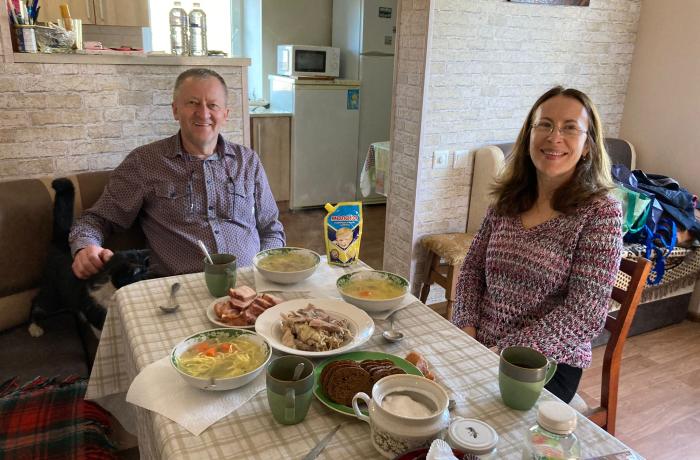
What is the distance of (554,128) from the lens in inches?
58.6

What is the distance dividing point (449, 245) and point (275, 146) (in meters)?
2.38

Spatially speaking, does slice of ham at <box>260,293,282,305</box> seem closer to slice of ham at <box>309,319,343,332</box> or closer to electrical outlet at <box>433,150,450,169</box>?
slice of ham at <box>309,319,343,332</box>

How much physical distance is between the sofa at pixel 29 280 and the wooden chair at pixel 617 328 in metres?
1.61

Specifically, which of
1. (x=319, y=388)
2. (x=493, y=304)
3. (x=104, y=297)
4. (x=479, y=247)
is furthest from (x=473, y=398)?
(x=104, y=297)

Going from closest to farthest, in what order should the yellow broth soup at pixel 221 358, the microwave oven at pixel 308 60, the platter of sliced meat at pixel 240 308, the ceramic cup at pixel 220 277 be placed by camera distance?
1. the yellow broth soup at pixel 221 358
2. the platter of sliced meat at pixel 240 308
3. the ceramic cup at pixel 220 277
4. the microwave oven at pixel 308 60

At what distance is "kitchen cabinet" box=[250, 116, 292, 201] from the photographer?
15.3ft

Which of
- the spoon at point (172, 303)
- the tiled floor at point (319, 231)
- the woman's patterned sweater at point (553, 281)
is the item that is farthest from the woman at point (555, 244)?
the tiled floor at point (319, 231)

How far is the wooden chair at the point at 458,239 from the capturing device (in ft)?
9.30

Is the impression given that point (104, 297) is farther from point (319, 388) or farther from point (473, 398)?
point (473, 398)

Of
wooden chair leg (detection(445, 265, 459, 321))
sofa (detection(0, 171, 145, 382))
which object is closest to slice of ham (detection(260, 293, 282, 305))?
sofa (detection(0, 171, 145, 382))

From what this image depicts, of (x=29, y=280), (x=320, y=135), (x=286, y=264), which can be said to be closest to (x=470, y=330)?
(x=286, y=264)

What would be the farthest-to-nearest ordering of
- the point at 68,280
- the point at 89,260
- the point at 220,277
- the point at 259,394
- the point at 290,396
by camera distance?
1. the point at 68,280
2. the point at 89,260
3. the point at 220,277
4. the point at 259,394
5. the point at 290,396

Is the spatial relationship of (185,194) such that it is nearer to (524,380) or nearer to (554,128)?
(554,128)

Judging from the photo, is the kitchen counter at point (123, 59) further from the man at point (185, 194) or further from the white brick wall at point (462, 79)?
the white brick wall at point (462, 79)
